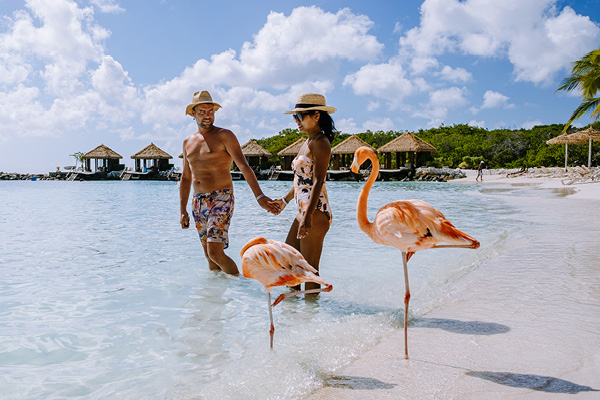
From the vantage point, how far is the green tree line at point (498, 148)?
42.9m

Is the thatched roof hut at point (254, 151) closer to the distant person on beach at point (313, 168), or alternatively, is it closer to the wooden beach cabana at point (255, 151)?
the wooden beach cabana at point (255, 151)

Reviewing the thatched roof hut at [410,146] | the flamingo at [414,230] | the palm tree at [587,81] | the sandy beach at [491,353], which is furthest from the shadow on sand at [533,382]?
the thatched roof hut at [410,146]

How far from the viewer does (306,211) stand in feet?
12.2

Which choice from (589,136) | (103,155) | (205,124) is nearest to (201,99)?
(205,124)

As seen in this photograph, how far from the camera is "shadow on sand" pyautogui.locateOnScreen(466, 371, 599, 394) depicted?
2.28 meters

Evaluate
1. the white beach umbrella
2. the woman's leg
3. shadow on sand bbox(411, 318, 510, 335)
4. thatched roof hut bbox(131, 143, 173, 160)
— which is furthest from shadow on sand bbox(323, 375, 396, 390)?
thatched roof hut bbox(131, 143, 173, 160)

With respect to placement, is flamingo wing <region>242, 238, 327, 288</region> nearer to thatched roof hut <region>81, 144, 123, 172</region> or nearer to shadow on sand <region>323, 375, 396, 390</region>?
shadow on sand <region>323, 375, 396, 390</region>

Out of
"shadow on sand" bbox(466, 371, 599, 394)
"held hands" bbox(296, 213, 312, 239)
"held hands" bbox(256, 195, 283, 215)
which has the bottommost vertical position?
"shadow on sand" bbox(466, 371, 599, 394)

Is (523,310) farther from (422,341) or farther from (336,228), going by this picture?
(336,228)

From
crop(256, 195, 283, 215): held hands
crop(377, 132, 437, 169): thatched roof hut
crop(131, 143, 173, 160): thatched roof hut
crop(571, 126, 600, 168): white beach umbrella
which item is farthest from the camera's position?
crop(131, 143, 173, 160): thatched roof hut

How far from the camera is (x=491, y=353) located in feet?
9.29

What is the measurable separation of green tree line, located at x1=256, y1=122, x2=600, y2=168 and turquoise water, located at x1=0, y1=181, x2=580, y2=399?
1581 inches

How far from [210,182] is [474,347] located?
2.85m

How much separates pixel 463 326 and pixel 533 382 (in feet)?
3.32
